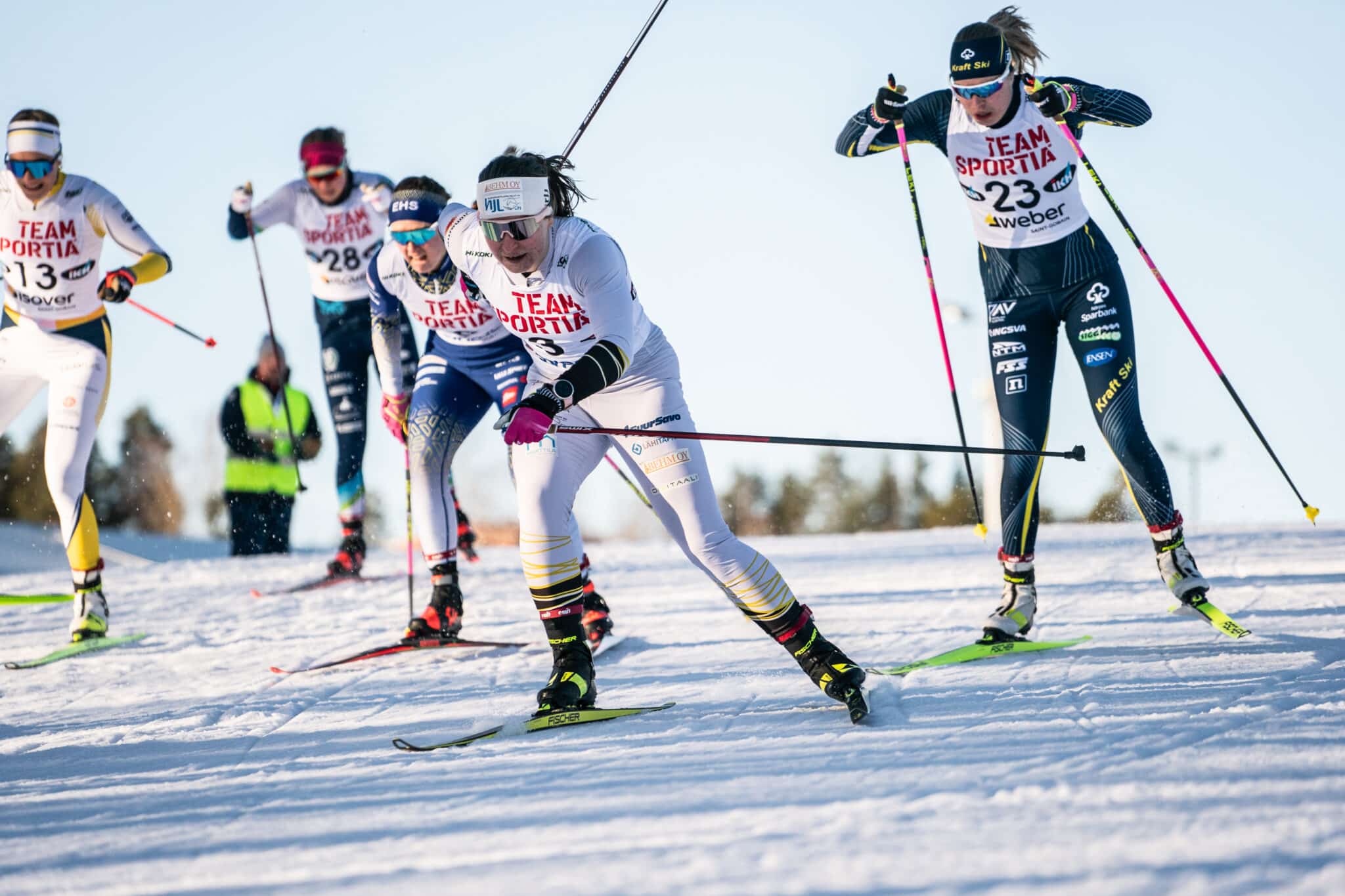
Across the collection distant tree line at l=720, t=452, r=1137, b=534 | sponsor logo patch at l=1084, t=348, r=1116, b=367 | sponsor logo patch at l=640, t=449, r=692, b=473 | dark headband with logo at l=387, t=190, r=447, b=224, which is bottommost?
distant tree line at l=720, t=452, r=1137, b=534

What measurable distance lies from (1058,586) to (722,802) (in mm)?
4236

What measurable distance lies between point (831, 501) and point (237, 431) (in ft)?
135

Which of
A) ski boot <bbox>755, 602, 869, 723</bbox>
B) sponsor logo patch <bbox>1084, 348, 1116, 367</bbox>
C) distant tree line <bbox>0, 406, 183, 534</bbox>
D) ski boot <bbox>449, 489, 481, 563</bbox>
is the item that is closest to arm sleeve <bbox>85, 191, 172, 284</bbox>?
ski boot <bbox>449, 489, 481, 563</bbox>

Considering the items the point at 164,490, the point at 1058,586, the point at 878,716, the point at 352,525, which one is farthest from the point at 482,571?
the point at 164,490

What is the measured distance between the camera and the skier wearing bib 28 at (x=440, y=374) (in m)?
5.21

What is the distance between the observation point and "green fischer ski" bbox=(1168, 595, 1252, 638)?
4.64 meters

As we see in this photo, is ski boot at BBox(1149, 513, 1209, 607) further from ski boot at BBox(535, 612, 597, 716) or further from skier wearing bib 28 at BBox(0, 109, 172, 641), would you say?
skier wearing bib 28 at BBox(0, 109, 172, 641)

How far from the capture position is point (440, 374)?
5375 mm

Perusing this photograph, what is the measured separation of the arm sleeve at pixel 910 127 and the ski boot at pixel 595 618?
210 cm

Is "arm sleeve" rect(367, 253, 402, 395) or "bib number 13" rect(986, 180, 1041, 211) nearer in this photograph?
"bib number 13" rect(986, 180, 1041, 211)

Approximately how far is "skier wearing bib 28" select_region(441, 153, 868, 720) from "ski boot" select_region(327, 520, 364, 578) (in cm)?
393

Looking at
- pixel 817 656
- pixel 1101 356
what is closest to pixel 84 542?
pixel 817 656

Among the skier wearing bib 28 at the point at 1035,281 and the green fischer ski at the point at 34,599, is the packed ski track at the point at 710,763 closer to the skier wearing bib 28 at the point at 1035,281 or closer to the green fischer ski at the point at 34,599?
the green fischer ski at the point at 34,599

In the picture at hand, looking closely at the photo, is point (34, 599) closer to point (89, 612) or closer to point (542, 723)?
point (89, 612)
